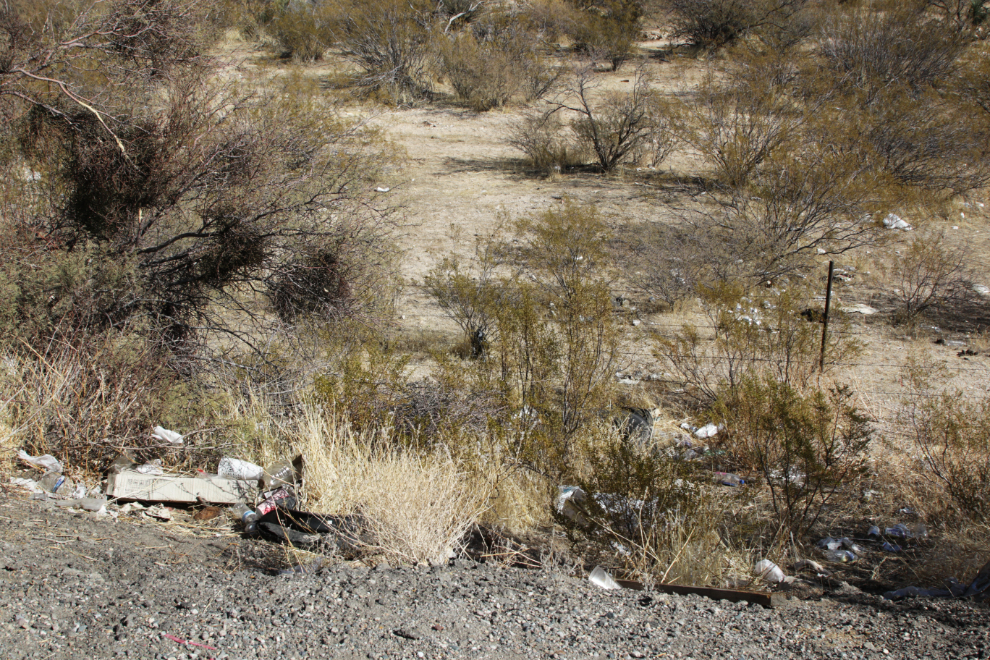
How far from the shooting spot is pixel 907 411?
6.73 m

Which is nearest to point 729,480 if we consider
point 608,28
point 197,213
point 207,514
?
point 207,514

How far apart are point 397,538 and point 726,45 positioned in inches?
856

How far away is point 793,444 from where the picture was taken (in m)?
5.38

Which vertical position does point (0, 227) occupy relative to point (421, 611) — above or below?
above

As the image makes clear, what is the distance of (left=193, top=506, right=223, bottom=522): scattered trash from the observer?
4.75 metres

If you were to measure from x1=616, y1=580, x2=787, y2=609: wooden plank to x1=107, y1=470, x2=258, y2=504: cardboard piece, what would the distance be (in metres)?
2.53

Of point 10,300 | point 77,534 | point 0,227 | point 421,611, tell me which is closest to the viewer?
point 421,611

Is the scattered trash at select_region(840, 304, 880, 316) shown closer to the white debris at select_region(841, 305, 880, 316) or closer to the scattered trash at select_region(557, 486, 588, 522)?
the white debris at select_region(841, 305, 880, 316)

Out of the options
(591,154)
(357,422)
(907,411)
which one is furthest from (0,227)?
(591,154)

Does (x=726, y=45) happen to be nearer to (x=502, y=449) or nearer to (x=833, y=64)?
(x=833, y=64)

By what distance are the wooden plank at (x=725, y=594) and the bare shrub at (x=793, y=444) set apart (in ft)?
2.99

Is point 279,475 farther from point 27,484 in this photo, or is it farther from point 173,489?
point 27,484

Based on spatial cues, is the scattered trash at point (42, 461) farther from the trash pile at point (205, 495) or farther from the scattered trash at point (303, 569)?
the scattered trash at point (303, 569)

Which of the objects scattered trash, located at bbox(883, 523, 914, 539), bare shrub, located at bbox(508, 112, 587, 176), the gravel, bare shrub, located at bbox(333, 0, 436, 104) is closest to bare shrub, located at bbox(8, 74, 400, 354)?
the gravel
